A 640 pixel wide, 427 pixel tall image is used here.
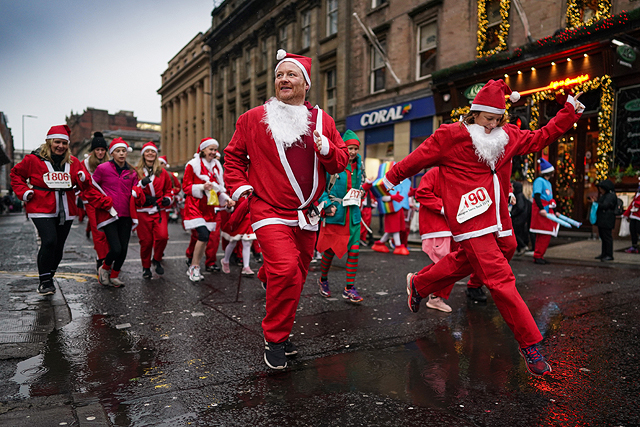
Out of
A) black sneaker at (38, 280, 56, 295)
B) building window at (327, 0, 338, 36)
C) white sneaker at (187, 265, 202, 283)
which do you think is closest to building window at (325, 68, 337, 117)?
building window at (327, 0, 338, 36)

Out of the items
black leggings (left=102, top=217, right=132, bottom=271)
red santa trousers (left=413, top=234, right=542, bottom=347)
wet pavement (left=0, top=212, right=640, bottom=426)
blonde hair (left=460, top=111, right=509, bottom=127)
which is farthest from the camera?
black leggings (left=102, top=217, right=132, bottom=271)

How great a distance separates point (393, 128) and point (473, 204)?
1783 centimetres

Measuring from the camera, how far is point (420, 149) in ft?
12.7

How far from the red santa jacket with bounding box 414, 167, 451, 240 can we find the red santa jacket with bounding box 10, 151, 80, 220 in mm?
A: 4156

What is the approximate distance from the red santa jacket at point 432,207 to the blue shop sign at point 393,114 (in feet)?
45.2

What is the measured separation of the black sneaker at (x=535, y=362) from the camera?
Result: 313 cm

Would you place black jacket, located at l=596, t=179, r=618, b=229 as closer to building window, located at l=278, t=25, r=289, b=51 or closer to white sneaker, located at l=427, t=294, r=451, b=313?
white sneaker, located at l=427, t=294, r=451, b=313

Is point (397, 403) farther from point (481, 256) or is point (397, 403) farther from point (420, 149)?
point (420, 149)

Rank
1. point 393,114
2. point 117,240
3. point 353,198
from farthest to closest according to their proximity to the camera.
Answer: point 393,114
point 117,240
point 353,198

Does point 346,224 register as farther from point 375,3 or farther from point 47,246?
point 375,3

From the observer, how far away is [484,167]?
3678mm

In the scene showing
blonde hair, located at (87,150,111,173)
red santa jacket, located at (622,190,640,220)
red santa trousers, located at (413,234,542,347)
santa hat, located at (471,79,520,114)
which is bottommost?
red santa trousers, located at (413,234,542,347)

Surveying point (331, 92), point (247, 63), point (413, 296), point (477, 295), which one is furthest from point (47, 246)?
point (247, 63)

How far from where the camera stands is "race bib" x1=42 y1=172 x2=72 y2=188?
→ 5773 millimetres
